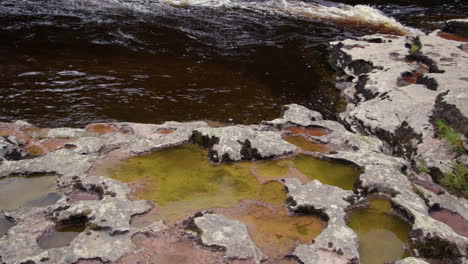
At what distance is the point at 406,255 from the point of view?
308cm

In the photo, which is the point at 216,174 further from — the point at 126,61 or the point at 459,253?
the point at 126,61

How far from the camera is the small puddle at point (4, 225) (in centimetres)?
314

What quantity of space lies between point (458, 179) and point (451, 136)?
0.63 m

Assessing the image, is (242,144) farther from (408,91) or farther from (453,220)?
(408,91)

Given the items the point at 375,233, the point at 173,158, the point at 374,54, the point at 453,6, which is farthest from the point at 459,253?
the point at 453,6

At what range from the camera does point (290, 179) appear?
387 cm

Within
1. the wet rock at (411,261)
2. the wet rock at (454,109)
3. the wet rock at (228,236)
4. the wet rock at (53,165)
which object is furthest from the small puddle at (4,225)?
the wet rock at (454,109)

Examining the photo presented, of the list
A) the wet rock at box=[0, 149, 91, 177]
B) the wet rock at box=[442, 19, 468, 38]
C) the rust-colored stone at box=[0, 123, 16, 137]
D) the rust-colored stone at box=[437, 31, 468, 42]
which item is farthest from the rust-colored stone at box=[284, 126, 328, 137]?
the wet rock at box=[442, 19, 468, 38]

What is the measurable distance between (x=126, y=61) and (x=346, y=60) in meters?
4.57

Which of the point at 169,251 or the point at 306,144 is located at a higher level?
the point at 306,144

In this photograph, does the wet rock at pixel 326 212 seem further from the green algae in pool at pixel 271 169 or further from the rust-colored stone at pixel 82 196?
the rust-colored stone at pixel 82 196

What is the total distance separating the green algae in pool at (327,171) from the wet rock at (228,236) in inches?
47.8

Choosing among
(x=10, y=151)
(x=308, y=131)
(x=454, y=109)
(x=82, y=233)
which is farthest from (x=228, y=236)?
(x=454, y=109)

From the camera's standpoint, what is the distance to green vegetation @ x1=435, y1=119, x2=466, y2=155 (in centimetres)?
443
